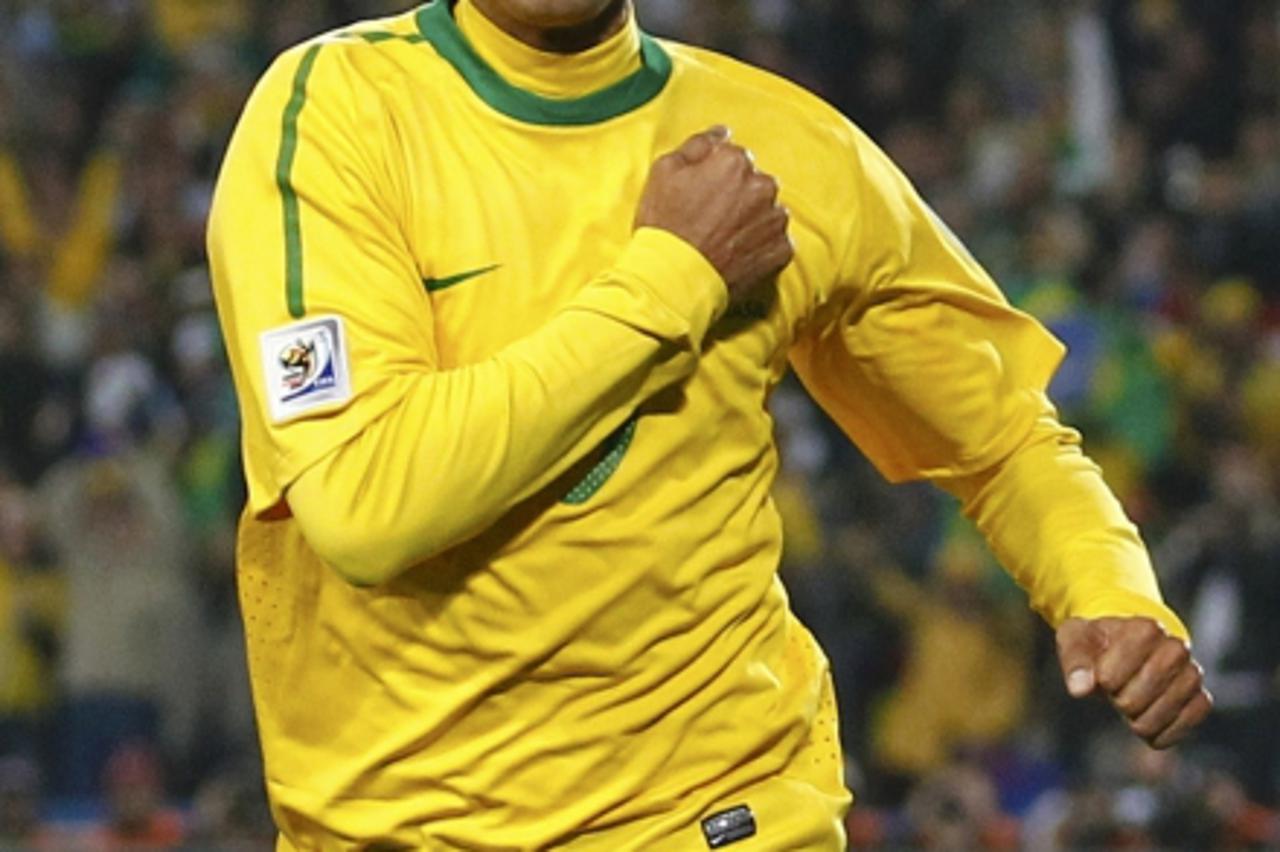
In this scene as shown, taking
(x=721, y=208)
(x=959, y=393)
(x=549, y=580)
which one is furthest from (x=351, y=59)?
(x=959, y=393)

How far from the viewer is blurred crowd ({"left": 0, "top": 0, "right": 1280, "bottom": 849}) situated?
9.01 meters

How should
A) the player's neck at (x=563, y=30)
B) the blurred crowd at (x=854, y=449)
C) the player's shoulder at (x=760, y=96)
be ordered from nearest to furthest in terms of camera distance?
the player's neck at (x=563, y=30)
the player's shoulder at (x=760, y=96)
the blurred crowd at (x=854, y=449)

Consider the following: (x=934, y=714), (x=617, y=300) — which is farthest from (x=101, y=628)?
(x=617, y=300)

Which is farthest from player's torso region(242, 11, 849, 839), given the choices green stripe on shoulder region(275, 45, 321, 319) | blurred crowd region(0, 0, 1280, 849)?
blurred crowd region(0, 0, 1280, 849)

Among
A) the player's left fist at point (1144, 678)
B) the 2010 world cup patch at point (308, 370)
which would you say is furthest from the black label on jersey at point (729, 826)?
the 2010 world cup patch at point (308, 370)

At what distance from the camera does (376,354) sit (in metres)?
3.11

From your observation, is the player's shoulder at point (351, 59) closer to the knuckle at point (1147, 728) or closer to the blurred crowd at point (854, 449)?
the knuckle at point (1147, 728)

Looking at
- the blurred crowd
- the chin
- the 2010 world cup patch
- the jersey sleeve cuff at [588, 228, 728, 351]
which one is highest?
the chin

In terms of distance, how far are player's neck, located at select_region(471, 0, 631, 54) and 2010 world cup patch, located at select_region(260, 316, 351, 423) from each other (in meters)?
0.47

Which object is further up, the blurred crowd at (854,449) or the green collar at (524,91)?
the green collar at (524,91)

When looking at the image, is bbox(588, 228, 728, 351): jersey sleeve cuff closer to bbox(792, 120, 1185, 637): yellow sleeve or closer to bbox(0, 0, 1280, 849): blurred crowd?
bbox(792, 120, 1185, 637): yellow sleeve

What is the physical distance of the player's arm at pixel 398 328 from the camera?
3051mm

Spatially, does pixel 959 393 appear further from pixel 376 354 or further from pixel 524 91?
pixel 376 354

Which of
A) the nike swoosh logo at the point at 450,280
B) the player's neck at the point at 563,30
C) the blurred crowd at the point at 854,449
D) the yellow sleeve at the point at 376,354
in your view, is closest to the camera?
the yellow sleeve at the point at 376,354
